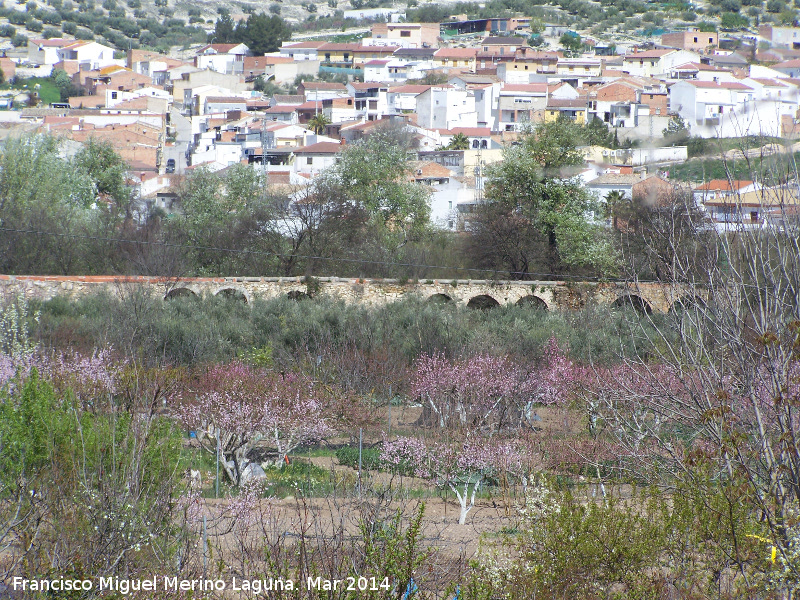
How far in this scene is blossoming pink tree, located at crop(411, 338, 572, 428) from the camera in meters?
14.5

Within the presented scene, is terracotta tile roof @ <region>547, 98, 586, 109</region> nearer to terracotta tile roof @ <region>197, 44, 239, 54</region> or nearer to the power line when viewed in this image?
the power line

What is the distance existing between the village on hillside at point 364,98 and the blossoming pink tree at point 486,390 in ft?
24.0

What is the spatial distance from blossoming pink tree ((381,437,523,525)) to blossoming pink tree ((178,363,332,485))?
1.44m

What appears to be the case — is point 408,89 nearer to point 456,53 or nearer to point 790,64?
point 456,53

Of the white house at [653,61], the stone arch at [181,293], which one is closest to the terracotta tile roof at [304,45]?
the white house at [653,61]

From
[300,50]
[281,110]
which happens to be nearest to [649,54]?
[281,110]

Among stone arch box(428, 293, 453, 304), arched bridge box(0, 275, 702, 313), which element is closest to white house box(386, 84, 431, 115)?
stone arch box(428, 293, 453, 304)

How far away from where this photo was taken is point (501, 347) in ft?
61.5

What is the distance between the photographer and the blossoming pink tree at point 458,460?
11.8 meters

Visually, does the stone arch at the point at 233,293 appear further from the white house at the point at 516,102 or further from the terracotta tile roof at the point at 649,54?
the terracotta tile roof at the point at 649,54

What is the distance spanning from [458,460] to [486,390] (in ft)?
10.1

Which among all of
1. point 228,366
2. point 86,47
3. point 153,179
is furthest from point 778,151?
point 86,47

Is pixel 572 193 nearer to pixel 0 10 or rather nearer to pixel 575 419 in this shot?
pixel 575 419

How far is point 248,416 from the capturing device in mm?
12859
